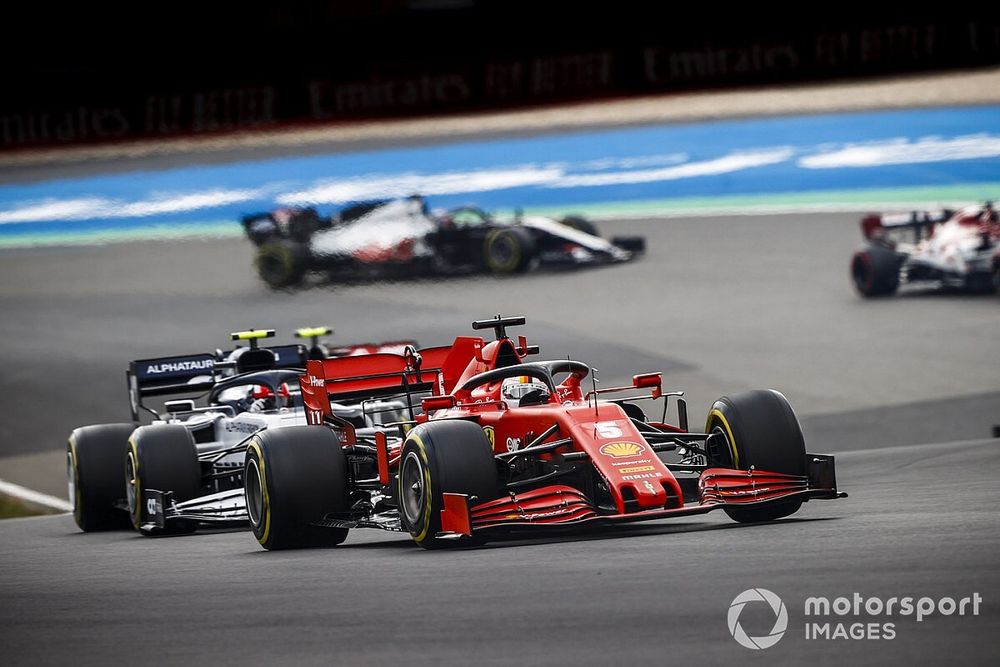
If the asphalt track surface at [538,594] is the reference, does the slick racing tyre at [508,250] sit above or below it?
above

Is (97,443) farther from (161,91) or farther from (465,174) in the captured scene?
(161,91)

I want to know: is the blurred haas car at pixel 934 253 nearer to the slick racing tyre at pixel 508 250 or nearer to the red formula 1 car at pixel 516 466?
the slick racing tyre at pixel 508 250

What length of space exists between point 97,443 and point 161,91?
1722 cm

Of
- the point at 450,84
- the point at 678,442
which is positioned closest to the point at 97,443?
the point at 678,442

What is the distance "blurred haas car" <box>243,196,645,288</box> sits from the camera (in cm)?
2602

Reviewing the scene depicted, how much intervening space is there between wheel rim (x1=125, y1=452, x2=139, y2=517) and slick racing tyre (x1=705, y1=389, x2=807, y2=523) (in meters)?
5.54

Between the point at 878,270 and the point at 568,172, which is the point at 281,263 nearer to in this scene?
the point at 568,172

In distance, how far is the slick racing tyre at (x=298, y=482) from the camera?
10891 millimetres

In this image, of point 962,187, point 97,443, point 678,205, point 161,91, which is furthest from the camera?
point 161,91

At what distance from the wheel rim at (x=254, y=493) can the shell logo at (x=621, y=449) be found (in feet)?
9.06

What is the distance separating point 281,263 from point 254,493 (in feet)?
48.9

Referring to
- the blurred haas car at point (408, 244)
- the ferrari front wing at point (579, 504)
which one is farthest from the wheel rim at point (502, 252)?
the ferrari front wing at point (579, 504)

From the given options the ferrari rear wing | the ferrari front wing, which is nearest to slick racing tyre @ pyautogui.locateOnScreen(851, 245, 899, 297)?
the ferrari rear wing

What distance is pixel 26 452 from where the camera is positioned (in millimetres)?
21594
